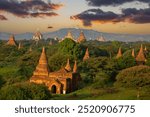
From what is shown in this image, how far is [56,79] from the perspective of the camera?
23062 millimetres

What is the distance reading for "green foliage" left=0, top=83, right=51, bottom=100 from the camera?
553 inches

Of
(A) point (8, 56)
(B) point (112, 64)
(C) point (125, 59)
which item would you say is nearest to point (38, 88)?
(B) point (112, 64)

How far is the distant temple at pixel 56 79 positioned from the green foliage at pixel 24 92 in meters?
6.59

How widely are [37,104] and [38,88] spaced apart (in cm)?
775

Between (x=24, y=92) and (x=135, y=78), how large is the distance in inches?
348

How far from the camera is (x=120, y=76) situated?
2259cm

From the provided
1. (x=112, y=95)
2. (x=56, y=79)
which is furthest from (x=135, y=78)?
(x=56, y=79)

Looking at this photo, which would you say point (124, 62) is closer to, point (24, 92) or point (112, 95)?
point (112, 95)

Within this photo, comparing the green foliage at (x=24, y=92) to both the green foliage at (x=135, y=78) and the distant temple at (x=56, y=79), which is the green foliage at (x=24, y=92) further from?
the green foliage at (x=135, y=78)

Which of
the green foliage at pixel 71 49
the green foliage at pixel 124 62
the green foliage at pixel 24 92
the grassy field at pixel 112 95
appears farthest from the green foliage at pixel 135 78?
the green foliage at pixel 71 49

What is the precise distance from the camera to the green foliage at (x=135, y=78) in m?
21.3

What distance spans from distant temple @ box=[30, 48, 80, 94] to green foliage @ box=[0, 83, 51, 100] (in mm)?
6592

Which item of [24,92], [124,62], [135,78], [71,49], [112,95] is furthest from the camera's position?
[71,49]

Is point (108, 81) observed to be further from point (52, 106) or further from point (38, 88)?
point (52, 106)
